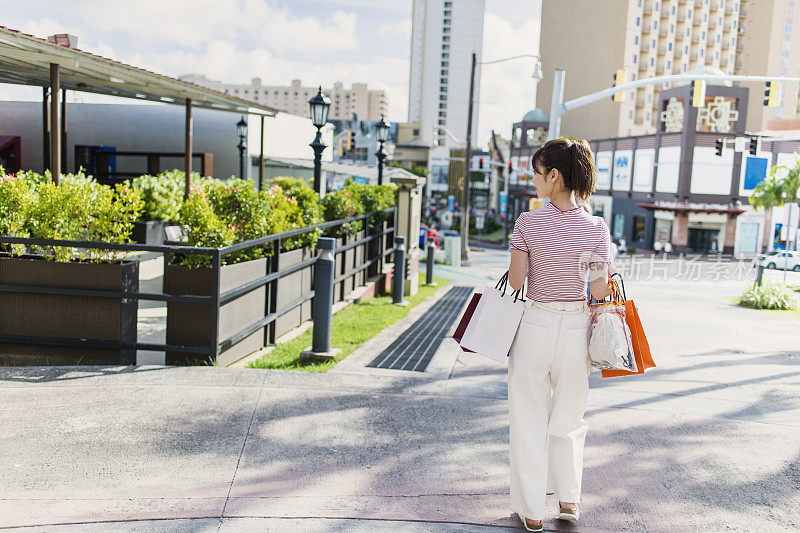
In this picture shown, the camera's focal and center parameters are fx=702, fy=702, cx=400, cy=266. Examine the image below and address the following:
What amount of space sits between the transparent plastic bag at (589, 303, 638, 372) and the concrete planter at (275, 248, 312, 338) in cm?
475

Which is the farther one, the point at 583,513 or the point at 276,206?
the point at 276,206

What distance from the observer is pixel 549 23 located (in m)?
83.4

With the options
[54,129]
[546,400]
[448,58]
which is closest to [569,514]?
[546,400]

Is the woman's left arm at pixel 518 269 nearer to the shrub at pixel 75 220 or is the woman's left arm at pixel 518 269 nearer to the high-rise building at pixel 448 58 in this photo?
the shrub at pixel 75 220

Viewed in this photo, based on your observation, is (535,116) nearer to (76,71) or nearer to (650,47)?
(650,47)

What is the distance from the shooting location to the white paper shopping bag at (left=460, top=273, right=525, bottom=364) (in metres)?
3.38

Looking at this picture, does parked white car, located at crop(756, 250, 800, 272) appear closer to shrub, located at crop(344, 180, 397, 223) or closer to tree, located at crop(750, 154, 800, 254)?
tree, located at crop(750, 154, 800, 254)

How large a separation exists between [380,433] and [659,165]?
53.6m

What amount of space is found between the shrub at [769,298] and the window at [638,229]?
1610 inches

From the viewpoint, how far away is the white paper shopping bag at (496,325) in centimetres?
338

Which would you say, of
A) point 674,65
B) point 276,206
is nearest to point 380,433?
point 276,206

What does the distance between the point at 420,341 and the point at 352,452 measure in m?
4.38

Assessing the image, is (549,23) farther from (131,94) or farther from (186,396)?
(186,396)

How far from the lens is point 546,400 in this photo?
3395mm
